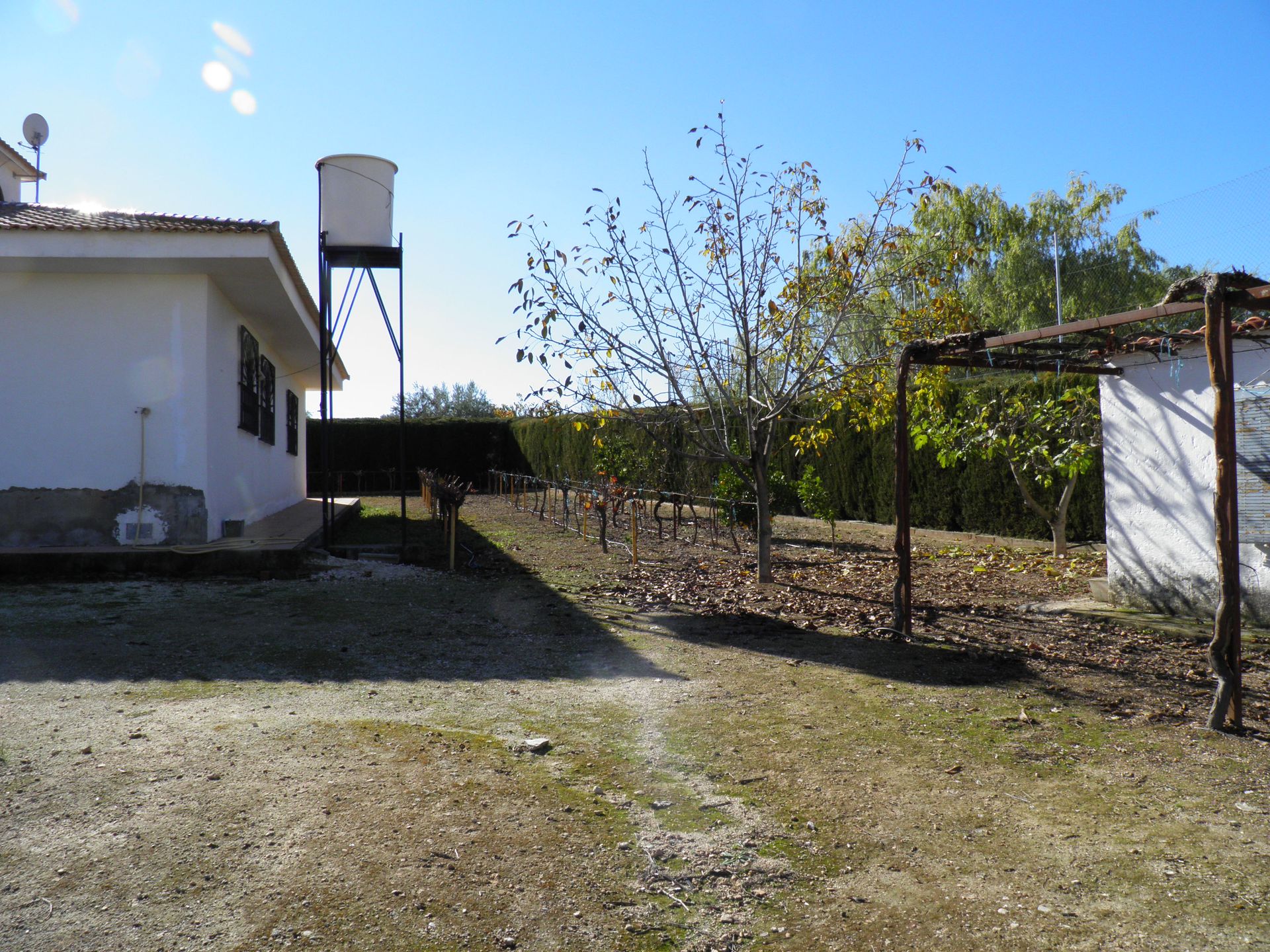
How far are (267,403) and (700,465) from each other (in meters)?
7.66

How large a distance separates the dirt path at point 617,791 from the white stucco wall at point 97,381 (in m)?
3.41

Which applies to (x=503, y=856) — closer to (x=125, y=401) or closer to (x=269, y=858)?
(x=269, y=858)

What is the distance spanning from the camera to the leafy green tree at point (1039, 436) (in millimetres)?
9727

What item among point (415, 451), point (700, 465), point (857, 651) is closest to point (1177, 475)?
point (857, 651)

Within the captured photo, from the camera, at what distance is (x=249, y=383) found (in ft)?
41.1

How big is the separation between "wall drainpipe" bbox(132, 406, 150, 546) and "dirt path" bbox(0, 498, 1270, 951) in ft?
10.3

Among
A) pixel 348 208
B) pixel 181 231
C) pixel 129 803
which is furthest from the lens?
pixel 348 208

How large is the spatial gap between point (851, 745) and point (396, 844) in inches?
80.8

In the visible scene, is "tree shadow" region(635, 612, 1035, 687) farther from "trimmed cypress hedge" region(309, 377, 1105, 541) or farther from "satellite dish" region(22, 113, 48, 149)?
"satellite dish" region(22, 113, 48, 149)

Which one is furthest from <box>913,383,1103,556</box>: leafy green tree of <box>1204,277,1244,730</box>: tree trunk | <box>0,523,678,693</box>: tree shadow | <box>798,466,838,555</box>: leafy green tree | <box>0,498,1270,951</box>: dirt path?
<box>1204,277,1244,730</box>: tree trunk

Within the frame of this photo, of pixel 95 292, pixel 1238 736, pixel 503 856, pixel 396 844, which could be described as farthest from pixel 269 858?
pixel 95 292

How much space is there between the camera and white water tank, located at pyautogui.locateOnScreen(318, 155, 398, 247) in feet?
34.1

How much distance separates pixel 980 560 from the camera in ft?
34.4

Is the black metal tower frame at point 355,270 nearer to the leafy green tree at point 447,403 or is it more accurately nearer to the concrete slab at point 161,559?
the concrete slab at point 161,559
